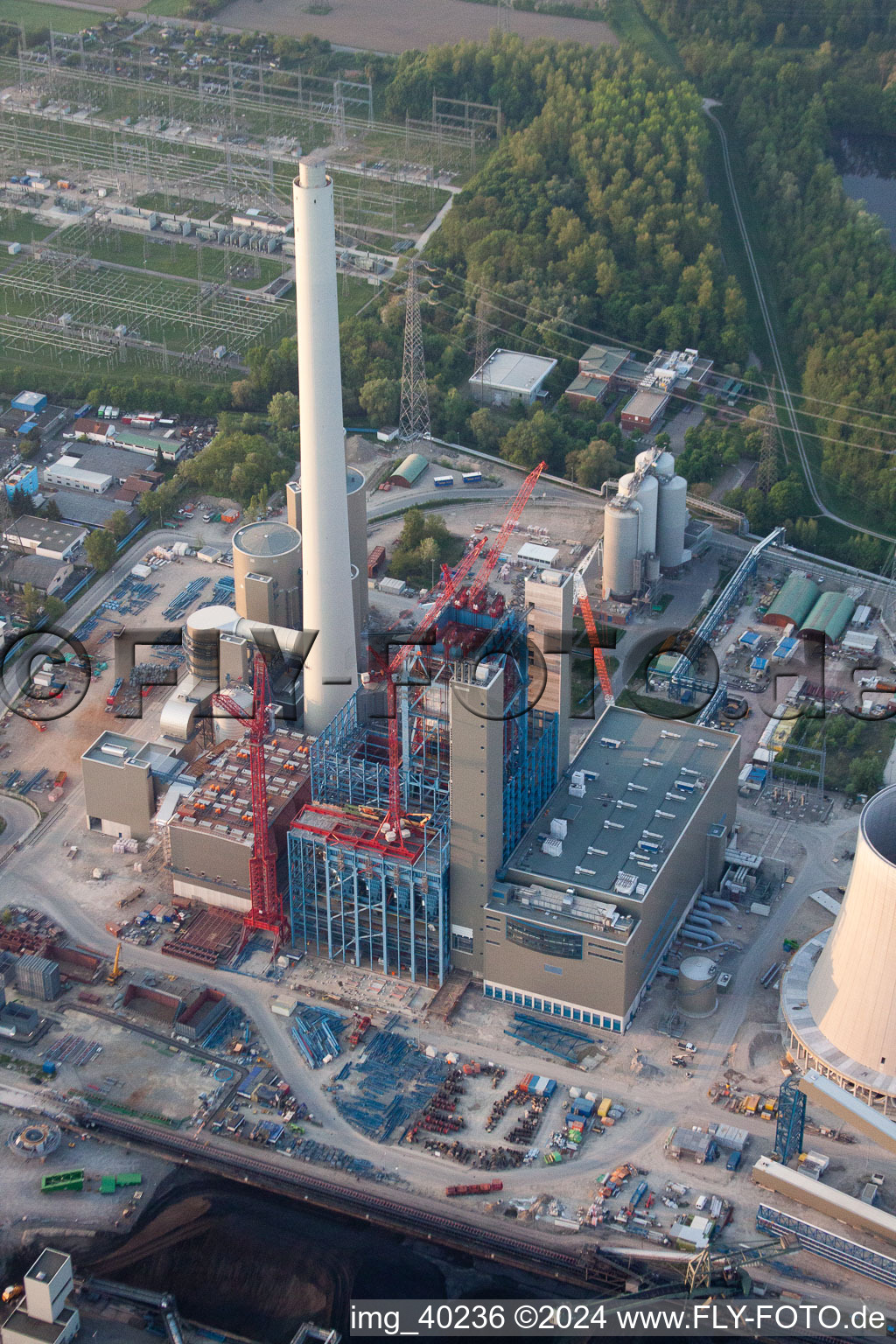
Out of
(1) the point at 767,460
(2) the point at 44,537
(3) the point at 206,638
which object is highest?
(3) the point at 206,638

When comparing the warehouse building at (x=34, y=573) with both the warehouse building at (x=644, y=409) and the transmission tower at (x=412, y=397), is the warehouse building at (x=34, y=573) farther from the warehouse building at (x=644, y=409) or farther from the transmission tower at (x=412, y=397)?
the warehouse building at (x=644, y=409)

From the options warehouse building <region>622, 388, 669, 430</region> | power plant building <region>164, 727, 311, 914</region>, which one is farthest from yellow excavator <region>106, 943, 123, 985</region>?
warehouse building <region>622, 388, 669, 430</region>

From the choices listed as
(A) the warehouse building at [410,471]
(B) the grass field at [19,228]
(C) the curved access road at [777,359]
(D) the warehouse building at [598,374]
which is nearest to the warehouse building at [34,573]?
(A) the warehouse building at [410,471]

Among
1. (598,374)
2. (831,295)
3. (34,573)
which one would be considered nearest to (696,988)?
(34,573)

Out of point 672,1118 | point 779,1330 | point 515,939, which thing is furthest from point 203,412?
point 779,1330

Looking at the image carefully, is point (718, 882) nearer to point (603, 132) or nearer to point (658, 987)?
point (658, 987)

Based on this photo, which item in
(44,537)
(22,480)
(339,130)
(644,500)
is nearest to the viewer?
(644,500)

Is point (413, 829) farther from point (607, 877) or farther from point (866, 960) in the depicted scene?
point (866, 960)
